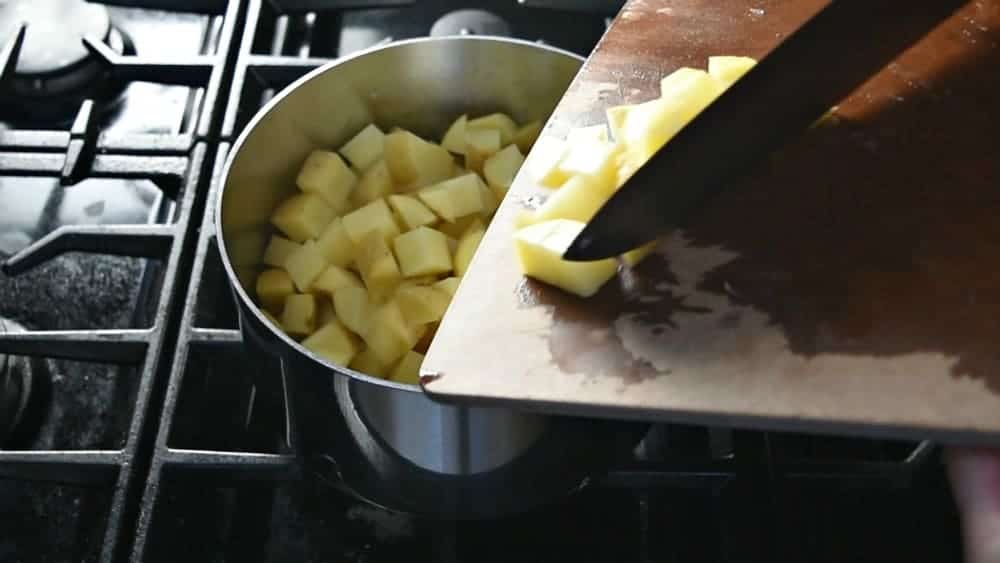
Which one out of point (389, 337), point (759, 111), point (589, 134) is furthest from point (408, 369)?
point (759, 111)

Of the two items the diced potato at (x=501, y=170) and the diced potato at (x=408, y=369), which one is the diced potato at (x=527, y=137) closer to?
the diced potato at (x=501, y=170)

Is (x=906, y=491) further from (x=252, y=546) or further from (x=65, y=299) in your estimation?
(x=65, y=299)

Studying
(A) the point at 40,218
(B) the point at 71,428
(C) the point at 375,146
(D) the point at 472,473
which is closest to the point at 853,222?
(D) the point at 472,473

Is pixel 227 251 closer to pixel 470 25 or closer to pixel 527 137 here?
pixel 527 137

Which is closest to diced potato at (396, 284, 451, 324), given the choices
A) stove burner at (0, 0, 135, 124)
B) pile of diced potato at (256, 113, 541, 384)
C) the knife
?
pile of diced potato at (256, 113, 541, 384)

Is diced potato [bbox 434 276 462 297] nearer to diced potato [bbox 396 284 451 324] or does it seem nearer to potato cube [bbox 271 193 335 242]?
diced potato [bbox 396 284 451 324]

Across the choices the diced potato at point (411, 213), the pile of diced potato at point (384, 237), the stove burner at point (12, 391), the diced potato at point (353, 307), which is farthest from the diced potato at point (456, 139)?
the stove burner at point (12, 391)
